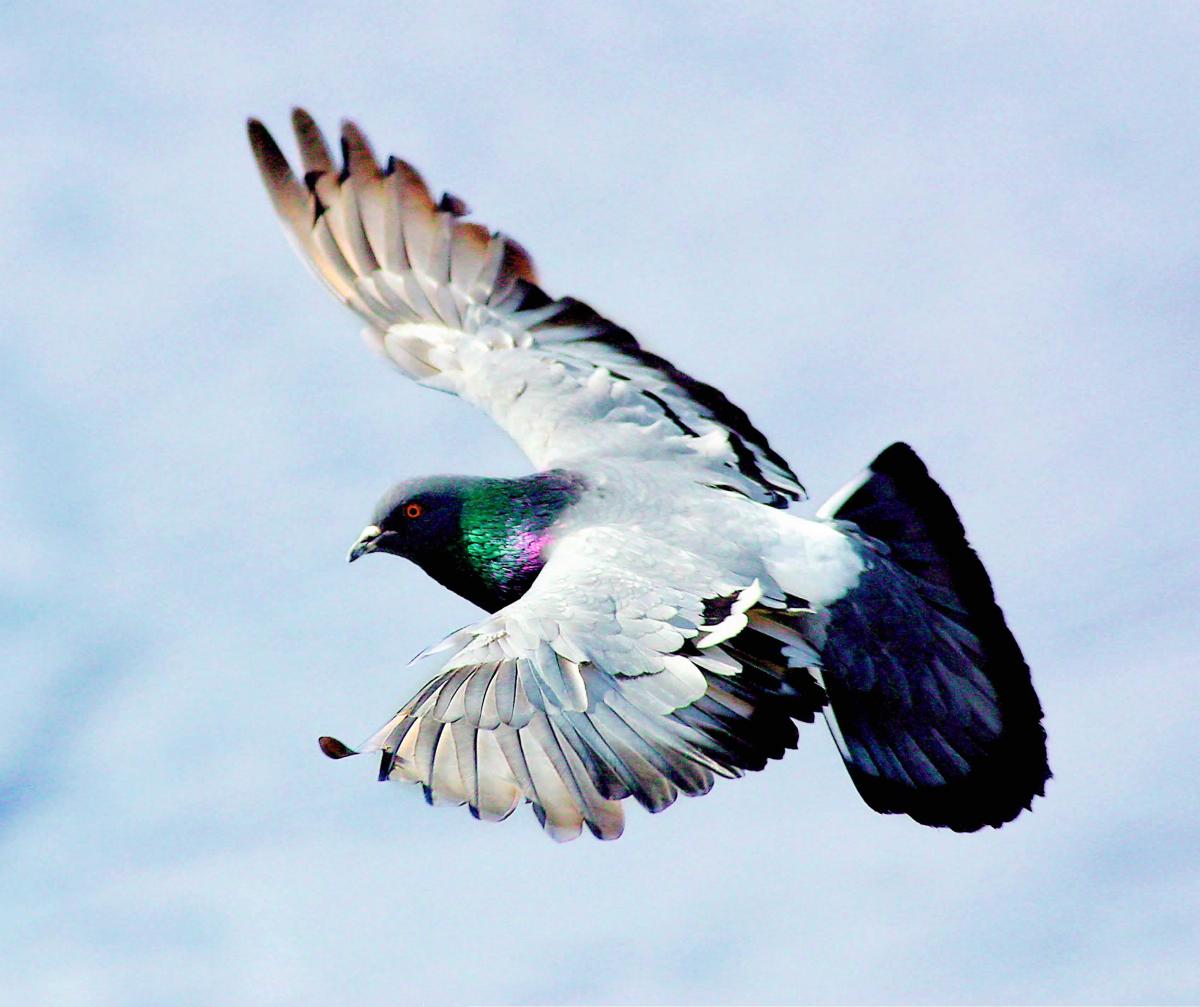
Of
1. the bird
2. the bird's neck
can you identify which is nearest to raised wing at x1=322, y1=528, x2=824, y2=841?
the bird

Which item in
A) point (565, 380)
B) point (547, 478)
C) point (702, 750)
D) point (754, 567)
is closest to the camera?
point (702, 750)

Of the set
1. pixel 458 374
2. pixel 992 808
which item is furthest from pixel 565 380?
pixel 992 808

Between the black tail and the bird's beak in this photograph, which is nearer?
the black tail

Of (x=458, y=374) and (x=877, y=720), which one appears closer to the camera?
(x=877, y=720)

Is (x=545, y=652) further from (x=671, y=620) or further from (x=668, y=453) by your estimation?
(x=668, y=453)

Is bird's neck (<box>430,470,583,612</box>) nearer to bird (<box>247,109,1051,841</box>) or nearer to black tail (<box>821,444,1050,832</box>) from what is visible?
bird (<box>247,109,1051,841</box>)

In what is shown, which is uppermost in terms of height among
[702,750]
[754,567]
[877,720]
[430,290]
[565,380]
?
[430,290]

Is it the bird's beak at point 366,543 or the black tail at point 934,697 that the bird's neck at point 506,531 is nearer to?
the bird's beak at point 366,543
